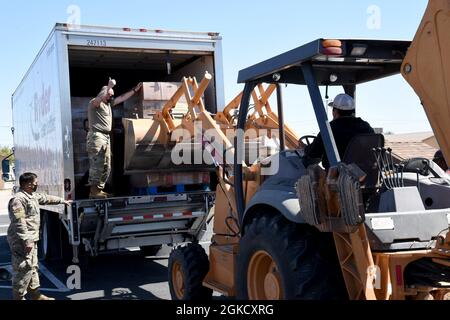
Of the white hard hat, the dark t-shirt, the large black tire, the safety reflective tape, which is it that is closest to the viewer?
the large black tire

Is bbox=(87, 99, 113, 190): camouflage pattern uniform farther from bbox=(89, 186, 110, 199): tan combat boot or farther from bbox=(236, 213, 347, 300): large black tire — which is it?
bbox=(236, 213, 347, 300): large black tire

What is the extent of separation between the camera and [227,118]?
770 cm

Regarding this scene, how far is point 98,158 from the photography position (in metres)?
7.39

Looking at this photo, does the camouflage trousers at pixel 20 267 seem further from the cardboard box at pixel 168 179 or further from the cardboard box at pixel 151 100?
the cardboard box at pixel 151 100

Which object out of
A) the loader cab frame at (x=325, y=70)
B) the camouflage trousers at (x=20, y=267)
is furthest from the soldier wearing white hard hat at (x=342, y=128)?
the camouflage trousers at (x=20, y=267)

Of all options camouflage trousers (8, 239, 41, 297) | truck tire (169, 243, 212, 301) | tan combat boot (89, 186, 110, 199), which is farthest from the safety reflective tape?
truck tire (169, 243, 212, 301)

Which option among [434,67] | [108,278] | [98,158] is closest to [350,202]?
[434,67]

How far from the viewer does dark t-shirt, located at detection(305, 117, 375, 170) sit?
402cm

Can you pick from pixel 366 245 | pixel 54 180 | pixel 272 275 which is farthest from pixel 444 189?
pixel 54 180

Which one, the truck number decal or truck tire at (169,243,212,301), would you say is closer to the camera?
truck tire at (169,243,212,301)

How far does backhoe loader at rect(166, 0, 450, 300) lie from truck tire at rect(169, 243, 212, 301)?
0.59m

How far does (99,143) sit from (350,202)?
473cm

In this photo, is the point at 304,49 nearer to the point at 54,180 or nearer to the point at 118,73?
the point at 54,180

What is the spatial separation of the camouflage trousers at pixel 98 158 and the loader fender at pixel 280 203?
3.35m
